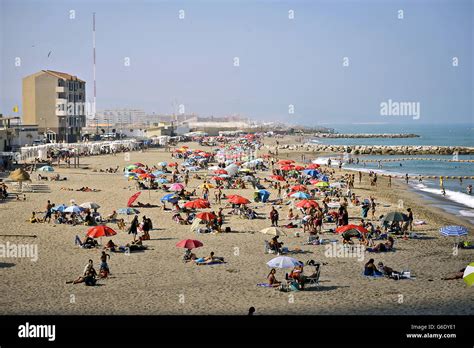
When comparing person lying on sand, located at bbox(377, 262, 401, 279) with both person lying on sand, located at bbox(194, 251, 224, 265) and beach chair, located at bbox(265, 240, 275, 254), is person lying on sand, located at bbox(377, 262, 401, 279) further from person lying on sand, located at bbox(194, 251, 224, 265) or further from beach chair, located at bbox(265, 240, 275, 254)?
person lying on sand, located at bbox(194, 251, 224, 265)

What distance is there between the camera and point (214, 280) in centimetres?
1358

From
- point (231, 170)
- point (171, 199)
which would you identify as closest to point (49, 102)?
point (231, 170)

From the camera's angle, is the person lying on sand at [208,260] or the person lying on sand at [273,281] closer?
the person lying on sand at [273,281]

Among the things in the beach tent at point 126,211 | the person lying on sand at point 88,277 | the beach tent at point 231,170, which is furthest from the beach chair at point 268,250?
the beach tent at point 231,170

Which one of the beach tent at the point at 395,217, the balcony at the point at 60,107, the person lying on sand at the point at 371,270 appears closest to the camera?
the person lying on sand at the point at 371,270

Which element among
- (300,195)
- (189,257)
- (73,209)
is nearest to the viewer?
(189,257)

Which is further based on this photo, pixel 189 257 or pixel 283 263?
pixel 189 257

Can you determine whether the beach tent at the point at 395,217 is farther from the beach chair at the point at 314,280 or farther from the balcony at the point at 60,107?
the balcony at the point at 60,107

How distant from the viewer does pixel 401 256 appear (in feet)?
53.3

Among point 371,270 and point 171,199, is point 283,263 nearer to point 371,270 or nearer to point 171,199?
point 371,270

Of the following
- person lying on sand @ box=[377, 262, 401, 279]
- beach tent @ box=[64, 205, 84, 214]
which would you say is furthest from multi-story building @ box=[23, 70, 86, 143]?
person lying on sand @ box=[377, 262, 401, 279]

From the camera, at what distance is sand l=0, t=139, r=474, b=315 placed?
1160cm

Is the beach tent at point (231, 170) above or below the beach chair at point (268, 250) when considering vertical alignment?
above

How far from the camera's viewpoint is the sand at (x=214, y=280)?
11.6 meters
